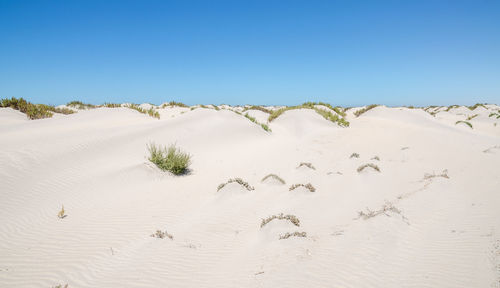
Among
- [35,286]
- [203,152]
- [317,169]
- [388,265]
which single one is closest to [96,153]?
[203,152]

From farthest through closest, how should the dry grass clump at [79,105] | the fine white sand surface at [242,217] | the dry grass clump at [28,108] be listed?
the dry grass clump at [79,105]
the dry grass clump at [28,108]
the fine white sand surface at [242,217]

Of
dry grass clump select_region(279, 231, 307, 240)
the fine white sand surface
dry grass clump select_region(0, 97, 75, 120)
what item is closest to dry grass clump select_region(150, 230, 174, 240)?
the fine white sand surface

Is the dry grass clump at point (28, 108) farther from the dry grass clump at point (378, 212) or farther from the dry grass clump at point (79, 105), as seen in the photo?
the dry grass clump at point (378, 212)

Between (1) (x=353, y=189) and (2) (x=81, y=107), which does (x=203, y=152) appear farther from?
(2) (x=81, y=107)

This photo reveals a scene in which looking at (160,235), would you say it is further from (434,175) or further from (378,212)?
(434,175)

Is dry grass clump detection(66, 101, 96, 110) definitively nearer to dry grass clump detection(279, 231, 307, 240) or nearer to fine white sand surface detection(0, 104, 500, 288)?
fine white sand surface detection(0, 104, 500, 288)

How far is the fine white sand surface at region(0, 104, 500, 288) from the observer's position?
3309mm

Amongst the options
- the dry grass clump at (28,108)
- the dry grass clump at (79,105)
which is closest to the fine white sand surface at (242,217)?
the dry grass clump at (28,108)

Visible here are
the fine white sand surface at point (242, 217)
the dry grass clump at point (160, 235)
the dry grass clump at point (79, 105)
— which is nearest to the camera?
the fine white sand surface at point (242, 217)

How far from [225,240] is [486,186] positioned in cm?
607

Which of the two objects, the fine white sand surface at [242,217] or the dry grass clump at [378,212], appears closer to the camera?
the fine white sand surface at [242,217]

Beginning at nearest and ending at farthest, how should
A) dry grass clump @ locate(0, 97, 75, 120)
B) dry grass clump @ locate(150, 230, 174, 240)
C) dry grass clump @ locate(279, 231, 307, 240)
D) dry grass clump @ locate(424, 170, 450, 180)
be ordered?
dry grass clump @ locate(279, 231, 307, 240) → dry grass clump @ locate(150, 230, 174, 240) → dry grass clump @ locate(424, 170, 450, 180) → dry grass clump @ locate(0, 97, 75, 120)

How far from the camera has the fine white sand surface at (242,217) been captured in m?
3.31

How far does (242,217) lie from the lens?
509 centimetres
